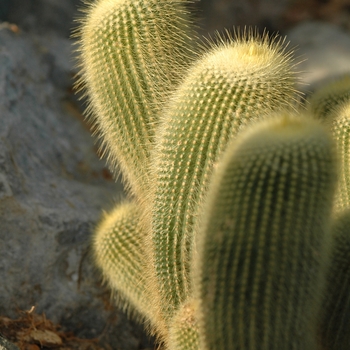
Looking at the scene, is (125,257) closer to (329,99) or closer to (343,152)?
(343,152)

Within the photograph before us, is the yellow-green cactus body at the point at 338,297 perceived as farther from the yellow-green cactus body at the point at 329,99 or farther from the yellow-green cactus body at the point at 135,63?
the yellow-green cactus body at the point at 135,63

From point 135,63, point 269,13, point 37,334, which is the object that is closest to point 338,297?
point 135,63

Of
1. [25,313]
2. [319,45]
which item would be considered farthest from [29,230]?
[319,45]

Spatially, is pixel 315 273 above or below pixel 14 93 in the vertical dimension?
above

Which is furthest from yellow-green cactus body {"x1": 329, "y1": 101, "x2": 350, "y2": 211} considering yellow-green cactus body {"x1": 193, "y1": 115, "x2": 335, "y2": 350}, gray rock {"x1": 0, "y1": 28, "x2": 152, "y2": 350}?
gray rock {"x1": 0, "y1": 28, "x2": 152, "y2": 350}

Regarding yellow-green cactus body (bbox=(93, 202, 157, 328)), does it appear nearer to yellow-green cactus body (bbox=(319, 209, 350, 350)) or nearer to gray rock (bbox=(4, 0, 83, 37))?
yellow-green cactus body (bbox=(319, 209, 350, 350))

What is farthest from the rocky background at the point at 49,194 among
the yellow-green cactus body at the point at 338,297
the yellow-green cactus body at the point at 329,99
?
the yellow-green cactus body at the point at 338,297

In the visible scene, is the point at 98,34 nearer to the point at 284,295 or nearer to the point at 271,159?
the point at 271,159
